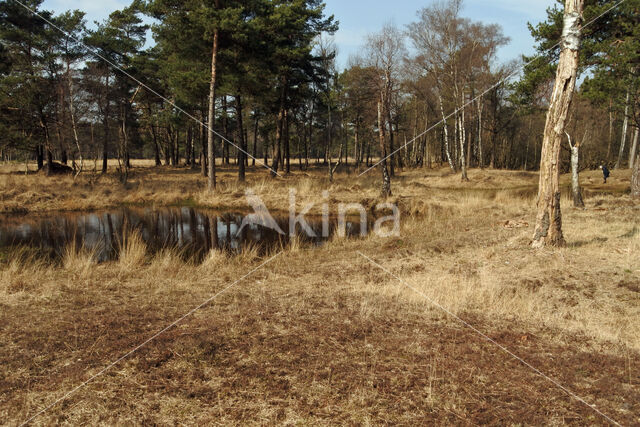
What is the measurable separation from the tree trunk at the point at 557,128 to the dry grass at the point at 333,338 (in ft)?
1.61

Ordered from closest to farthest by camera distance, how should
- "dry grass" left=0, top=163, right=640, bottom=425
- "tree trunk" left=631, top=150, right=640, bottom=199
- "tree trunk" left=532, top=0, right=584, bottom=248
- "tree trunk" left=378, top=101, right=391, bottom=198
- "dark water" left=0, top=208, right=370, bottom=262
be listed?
"dry grass" left=0, top=163, right=640, bottom=425 < "tree trunk" left=532, top=0, right=584, bottom=248 < "dark water" left=0, top=208, right=370, bottom=262 < "tree trunk" left=631, top=150, right=640, bottom=199 < "tree trunk" left=378, top=101, right=391, bottom=198

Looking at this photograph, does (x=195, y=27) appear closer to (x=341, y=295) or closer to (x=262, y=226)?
(x=262, y=226)

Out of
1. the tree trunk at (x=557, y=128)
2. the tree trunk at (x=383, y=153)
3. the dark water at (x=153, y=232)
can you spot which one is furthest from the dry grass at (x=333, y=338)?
the tree trunk at (x=383, y=153)

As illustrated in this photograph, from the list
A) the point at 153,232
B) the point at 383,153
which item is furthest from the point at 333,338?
the point at 383,153

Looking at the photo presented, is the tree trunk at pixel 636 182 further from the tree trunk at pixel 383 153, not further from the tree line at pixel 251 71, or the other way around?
the tree trunk at pixel 383 153

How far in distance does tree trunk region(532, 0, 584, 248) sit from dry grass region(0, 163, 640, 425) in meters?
0.49

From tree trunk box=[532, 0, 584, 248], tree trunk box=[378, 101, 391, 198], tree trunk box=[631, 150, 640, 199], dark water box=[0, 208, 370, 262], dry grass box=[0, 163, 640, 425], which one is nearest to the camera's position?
dry grass box=[0, 163, 640, 425]

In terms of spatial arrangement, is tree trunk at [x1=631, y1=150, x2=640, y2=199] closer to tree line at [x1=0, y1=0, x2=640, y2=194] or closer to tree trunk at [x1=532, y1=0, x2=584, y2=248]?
tree line at [x1=0, y1=0, x2=640, y2=194]

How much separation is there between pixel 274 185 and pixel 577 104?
2375cm

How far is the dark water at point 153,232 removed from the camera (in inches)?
452

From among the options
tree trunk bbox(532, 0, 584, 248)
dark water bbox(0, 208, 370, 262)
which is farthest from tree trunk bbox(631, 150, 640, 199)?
dark water bbox(0, 208, 370, 262)

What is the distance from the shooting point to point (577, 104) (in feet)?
97.7

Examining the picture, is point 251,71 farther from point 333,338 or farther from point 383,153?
point 333,338

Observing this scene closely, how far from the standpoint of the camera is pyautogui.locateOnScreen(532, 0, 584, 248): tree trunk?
768 cm
